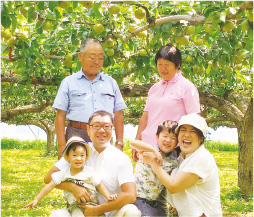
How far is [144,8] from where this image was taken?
333 cm

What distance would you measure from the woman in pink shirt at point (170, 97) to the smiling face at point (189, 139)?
353 millimetres

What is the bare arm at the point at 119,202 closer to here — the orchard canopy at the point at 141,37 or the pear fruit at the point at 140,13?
the orchard canopy at the point at 141,37

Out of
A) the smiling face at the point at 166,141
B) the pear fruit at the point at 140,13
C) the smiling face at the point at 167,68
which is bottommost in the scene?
the smiling face at the point at 166,141

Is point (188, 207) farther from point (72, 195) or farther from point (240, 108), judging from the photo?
point (240, 108)

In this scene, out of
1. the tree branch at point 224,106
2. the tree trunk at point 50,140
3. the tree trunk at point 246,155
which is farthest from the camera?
the tree trunk at point 50,140

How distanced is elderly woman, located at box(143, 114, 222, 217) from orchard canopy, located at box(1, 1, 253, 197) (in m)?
0.76

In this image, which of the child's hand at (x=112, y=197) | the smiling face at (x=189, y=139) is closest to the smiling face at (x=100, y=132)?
the child's hand at (x=112, y=197)

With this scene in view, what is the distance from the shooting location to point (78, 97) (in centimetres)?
324

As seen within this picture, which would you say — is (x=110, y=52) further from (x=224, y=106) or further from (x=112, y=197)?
(x=224, y=106)

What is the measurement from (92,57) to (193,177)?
50.0 inches

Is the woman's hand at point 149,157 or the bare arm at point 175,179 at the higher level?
the woman's hand at point 149,157

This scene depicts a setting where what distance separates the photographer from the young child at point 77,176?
250cm

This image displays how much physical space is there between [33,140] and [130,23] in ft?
68.8

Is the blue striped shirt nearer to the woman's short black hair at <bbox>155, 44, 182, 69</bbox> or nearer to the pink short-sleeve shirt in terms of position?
the pink short-sleeve shirt
